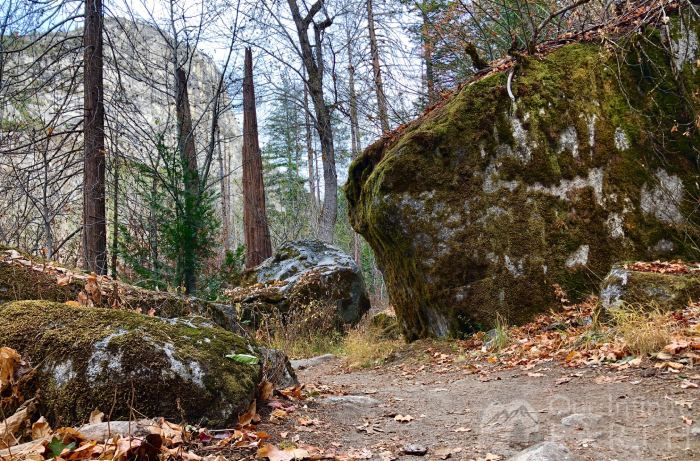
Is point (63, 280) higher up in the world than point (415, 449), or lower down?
higher up

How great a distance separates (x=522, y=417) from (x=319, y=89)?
12.2 meters

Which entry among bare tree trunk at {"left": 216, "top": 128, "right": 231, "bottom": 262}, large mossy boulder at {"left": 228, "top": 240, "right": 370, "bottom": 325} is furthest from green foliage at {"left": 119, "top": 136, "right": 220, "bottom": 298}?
large mossy boulder at {"left": 228, "top": 240, "right": 370, "bottom": 325}

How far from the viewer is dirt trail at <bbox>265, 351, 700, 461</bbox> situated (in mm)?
2518

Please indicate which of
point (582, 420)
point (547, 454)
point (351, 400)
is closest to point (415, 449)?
point (547, 454)

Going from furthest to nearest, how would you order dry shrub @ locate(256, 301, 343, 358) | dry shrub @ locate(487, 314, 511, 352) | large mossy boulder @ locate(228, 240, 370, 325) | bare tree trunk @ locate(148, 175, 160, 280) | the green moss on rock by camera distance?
large mossy boulder @ locate(228, 240, 370, 325)
dry shrub @ locate(256, 301, 343, 358)
bare tree trunk @ locate(148, 175, 160, 280)
dry shrub @ locate(487, 314, 511, 352)
the green moss on rock

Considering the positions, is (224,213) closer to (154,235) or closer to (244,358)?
(154,235)

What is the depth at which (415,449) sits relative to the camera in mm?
2729

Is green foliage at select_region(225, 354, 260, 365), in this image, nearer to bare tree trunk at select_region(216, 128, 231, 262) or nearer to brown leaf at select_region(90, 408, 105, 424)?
brown leaf at select_region(90, 408, 105, 424)

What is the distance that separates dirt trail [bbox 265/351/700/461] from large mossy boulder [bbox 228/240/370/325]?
20.0 ft

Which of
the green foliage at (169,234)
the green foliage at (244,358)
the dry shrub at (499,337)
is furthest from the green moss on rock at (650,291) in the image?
the green foliage at (169,234)

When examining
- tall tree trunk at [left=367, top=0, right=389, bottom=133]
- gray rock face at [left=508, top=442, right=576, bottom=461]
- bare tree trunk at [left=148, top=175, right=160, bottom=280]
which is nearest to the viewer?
gray rock face at [left=508, top=442, right=576, bottom=461]

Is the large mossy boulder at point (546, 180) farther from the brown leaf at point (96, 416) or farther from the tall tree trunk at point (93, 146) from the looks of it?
the tall tree trunk at point (93, 146)

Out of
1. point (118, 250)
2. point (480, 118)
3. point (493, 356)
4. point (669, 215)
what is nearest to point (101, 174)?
point (118, 250)

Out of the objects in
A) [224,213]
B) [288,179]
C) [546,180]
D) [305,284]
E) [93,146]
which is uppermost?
[288,179]
